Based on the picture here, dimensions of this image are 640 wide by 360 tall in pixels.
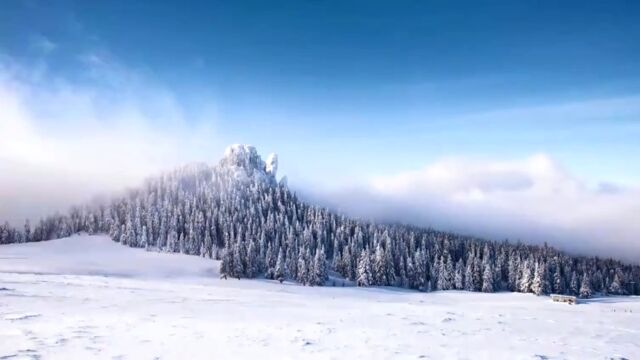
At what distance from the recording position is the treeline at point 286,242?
106 m

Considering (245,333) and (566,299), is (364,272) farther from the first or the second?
(245,333)

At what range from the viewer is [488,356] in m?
23.1

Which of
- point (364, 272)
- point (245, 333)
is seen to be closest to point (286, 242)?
point (364, 272)

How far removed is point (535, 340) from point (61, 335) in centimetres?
2653

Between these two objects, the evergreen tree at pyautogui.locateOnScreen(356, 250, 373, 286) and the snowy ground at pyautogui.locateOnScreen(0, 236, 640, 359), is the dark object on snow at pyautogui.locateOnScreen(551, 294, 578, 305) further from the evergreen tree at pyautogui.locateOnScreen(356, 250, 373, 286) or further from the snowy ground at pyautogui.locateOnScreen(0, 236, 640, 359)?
the snowy ground at pyautogui.locateOnScreen(0, 236, 640, 359)

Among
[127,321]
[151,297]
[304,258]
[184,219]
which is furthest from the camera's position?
[184,219]

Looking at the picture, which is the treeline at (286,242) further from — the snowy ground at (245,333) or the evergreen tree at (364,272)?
the snowy ground at (245,333)

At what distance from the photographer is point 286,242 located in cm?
12150

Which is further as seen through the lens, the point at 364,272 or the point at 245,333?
the point at 364,272

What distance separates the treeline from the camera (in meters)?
106

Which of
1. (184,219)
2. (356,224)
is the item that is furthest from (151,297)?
(356,224)

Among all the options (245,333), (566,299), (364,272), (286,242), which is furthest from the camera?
(286,242)

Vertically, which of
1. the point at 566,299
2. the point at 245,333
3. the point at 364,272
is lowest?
the point at 566,299

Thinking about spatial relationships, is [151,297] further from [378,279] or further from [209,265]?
[378,279]
